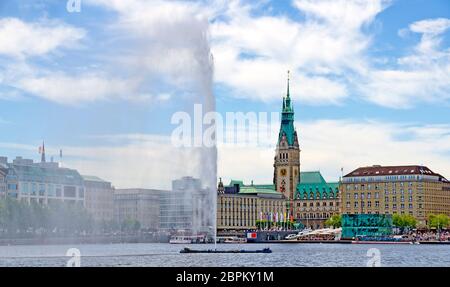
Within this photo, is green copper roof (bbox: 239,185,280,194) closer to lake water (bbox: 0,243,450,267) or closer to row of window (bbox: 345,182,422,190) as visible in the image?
row of window (bbox: 345,182,422,190)

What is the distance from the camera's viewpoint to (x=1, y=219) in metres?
75.6

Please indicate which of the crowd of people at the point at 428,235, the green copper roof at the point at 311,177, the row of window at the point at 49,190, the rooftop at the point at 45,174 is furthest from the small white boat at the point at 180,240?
the green copper roof at the point at 311,177

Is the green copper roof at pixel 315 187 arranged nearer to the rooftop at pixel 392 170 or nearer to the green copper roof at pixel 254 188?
the green copper roof at pixel 254 188

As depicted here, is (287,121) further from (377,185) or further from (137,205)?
(137,205)

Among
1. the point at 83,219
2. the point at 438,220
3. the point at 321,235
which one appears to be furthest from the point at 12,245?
the point at 438,220

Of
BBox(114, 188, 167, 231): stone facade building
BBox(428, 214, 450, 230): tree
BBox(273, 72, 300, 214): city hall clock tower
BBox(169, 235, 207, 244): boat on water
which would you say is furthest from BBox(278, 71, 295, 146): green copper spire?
BBox(114, 188, 167, 231): stone facade building

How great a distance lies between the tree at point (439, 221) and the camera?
4700 inches

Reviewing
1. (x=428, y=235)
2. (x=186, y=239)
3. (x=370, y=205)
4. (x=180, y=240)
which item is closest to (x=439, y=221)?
(x=428, y=235)

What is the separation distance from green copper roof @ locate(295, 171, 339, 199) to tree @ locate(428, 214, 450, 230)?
2673 centimetres

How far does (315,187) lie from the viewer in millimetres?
151750

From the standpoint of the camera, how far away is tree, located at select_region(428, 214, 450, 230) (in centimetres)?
11939

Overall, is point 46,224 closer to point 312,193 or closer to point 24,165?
point 24,165

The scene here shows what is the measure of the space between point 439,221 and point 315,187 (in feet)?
115

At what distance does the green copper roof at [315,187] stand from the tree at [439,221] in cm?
2673
